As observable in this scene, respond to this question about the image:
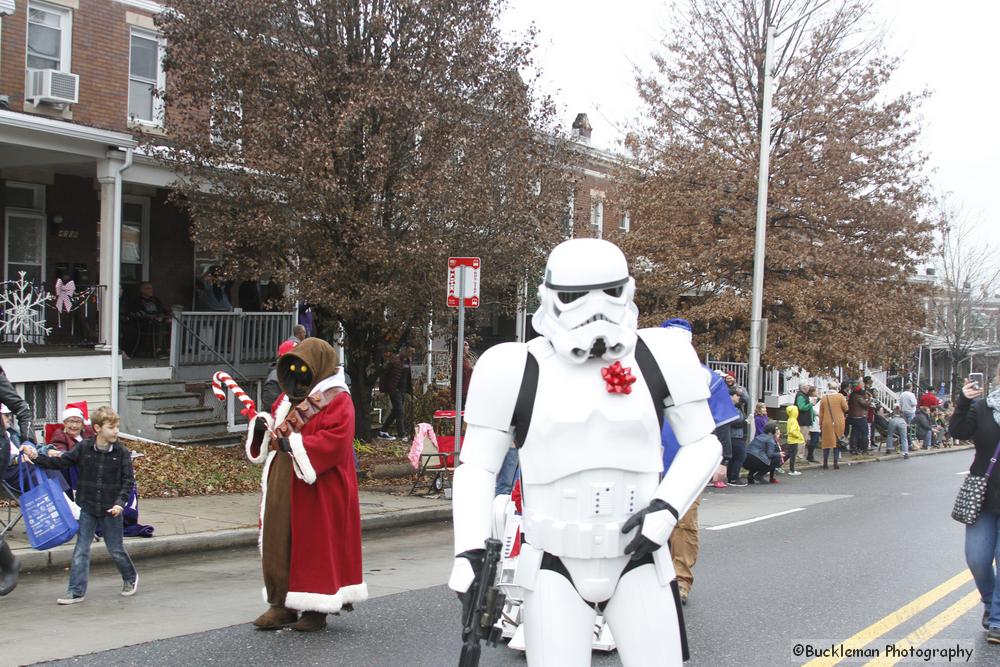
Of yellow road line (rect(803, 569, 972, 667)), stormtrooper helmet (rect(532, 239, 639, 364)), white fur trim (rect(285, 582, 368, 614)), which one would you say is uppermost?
stormtrooper helmet (rect(532, 239, 639, 364))

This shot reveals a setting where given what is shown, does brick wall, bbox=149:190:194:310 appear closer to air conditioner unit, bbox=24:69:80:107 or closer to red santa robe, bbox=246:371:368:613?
air conditioner unit, bbox=24:69:80:107

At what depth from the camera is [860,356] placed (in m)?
20.5

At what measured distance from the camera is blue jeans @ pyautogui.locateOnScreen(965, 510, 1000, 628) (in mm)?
6289

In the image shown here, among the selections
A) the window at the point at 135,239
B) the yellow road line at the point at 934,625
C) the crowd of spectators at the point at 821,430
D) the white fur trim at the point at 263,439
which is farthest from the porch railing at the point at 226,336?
the yellow road line at the point at 934,625

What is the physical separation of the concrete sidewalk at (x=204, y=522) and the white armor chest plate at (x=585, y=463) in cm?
624

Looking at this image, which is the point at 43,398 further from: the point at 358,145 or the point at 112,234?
the point at 358,145

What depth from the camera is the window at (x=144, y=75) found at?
1781 centimetres

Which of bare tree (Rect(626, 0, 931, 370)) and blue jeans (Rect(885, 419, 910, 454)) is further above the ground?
bare tree (Rect(626, 0, 931, 370))

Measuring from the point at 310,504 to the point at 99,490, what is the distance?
1.81 m

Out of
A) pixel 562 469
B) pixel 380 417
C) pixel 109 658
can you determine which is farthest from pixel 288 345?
pixel 380 417

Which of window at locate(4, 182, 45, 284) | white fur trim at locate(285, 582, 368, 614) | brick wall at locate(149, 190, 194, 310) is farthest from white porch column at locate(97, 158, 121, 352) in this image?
white fur trim at locate(285, 582, 368, 614)

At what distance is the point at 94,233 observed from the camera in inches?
707

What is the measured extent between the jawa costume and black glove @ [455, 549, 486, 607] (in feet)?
9.35

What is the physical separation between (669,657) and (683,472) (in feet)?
2.19
